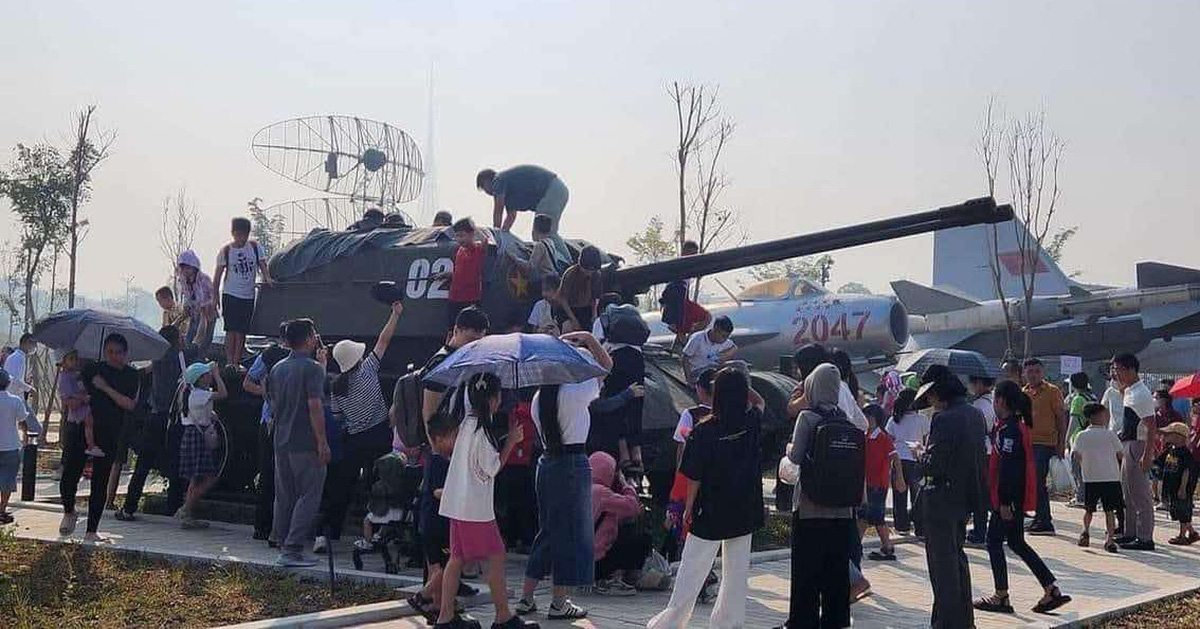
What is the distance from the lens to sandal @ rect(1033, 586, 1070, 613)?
26.9 ft

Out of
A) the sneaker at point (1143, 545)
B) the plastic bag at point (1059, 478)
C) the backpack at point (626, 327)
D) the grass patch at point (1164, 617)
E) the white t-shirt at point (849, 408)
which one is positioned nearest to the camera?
the white t-shirt at point (849, 408)

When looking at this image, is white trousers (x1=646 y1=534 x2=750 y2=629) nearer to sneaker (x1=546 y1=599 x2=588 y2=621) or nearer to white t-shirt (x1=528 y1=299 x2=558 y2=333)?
sneaker (x1=546 y1=599 x2=588 y2=621)

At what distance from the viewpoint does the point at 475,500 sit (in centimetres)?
682

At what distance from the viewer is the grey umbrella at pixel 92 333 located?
11.4 metres

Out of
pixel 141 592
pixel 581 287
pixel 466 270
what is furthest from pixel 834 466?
pixel 466 270

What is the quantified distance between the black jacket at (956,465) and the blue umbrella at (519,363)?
190cm

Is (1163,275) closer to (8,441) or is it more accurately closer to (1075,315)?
(1075,315)

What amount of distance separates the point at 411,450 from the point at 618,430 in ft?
5.92

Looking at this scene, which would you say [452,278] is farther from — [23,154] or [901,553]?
[23,154]

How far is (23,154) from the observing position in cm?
2867

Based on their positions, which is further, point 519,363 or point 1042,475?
point 1042,475

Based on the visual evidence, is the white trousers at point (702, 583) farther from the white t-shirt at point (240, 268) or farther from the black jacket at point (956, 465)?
the white t-shirt at point (240, 268)

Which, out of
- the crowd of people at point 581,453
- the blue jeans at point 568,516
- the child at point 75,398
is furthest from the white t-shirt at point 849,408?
the child at point 75,398

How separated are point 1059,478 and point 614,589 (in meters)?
11.9
